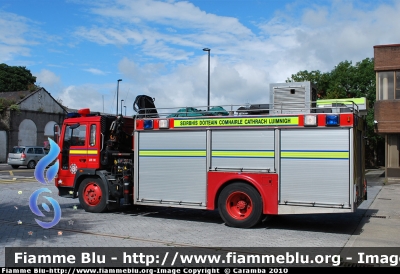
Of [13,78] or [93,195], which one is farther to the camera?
[13,78]

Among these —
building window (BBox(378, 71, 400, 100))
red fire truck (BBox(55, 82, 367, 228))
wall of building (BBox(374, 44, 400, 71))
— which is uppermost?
wall of building (BBox(374, 44, 400, 71))

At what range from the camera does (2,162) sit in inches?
1565

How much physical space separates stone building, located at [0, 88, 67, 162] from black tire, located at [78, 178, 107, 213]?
31537 millimetres

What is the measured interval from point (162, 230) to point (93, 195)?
9.49 ft

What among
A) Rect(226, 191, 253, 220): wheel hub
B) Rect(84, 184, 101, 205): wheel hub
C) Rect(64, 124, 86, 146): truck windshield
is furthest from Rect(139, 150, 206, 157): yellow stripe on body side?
Rect(64, 124, 86, 146): truck windshield

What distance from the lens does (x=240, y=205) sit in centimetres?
959

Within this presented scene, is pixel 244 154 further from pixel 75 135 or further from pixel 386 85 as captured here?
pixel 386 85

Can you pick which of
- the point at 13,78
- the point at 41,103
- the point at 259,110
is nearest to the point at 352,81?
the point at 41,103

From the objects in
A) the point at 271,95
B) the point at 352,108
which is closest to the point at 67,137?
the point at 271,95

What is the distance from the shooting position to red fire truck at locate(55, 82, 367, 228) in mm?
8805

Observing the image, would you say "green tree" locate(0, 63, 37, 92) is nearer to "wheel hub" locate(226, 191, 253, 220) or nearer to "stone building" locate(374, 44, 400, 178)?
"stone building" locate(374, 44, 400, 178)

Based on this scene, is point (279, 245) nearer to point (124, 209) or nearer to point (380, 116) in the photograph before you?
point (124, 209)

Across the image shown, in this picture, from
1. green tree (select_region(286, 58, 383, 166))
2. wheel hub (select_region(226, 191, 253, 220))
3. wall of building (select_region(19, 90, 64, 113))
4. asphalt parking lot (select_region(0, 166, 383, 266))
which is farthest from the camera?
wall of building (select_region(19, 90, 64, 113))

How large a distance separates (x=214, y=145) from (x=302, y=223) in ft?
9.55
